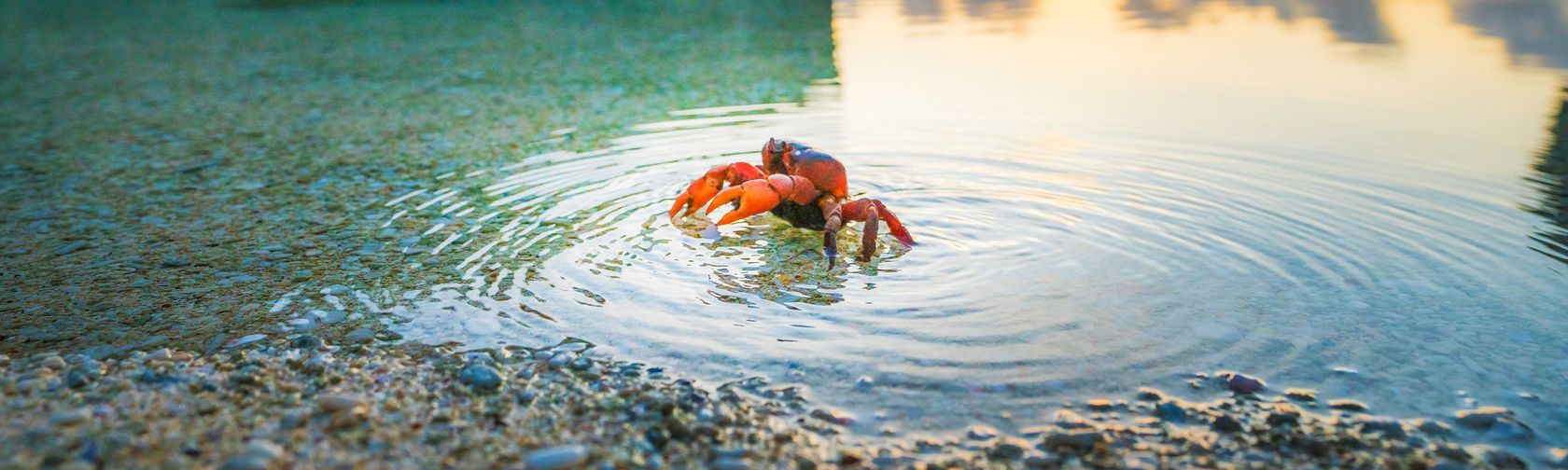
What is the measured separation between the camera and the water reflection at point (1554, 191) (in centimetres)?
548

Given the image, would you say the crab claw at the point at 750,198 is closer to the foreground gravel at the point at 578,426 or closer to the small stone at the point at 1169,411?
the foreground gravel at the point at 578,426

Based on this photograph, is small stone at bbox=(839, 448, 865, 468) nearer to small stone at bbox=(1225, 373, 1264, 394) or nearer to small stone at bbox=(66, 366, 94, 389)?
small stone at bbox=(1225, 373, 1264, 394)

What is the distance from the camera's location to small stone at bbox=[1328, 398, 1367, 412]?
3654 millimetres

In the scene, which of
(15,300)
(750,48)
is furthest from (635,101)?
(15,300)

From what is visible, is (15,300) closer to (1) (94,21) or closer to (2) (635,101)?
(2) (635,101)

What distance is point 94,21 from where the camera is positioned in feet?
69.9

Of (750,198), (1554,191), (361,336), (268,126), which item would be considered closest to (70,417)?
(361,336)

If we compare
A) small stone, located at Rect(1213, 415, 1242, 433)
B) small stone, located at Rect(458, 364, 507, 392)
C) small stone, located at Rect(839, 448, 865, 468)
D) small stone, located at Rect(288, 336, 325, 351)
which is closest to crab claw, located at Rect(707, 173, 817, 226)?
small stone, located at Rect(458, 364, 507, 392)

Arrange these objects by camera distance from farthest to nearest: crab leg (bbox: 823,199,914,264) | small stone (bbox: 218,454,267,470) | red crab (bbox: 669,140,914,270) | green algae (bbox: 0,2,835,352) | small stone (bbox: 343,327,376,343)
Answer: red crab (bbox: 669,140,914,270) → crab leg (bbox: 823,199,914,264) → green algae (bbox: 0,2,835,352) → small stone (bbox: 343,327,376,343) → small stone (bbox: 218,454,267,470)

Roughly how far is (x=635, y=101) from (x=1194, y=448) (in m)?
8.10

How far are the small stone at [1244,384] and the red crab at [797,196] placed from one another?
208 cm

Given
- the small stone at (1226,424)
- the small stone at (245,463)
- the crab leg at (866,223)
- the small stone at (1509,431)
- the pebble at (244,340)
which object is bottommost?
the small stone at (1509,431)

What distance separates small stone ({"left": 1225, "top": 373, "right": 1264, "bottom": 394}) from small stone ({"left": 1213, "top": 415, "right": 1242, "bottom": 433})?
0.96 feet

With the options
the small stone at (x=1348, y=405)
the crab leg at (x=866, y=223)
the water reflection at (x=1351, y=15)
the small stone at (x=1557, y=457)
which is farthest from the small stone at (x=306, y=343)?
the water reflection at (x=1351, y=15)
